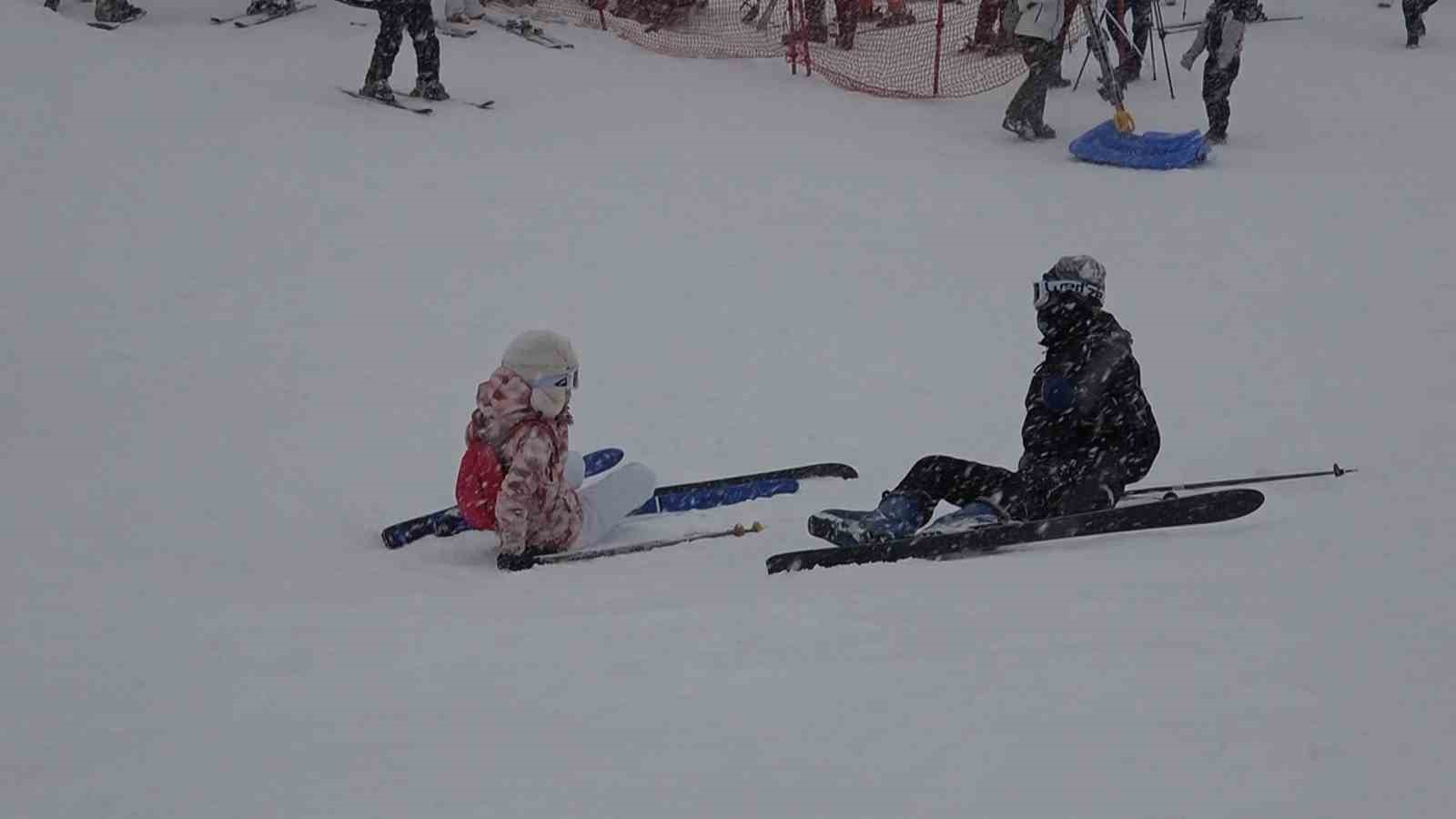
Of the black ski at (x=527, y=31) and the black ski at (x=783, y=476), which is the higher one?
the black ski at (x=527, y=31)

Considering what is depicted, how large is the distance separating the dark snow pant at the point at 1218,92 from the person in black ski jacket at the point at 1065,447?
8.92 meters

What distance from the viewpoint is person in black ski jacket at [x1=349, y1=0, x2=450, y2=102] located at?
11717 millimetres

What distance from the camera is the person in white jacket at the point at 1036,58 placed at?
494 inches

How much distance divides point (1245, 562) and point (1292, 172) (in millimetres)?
8994

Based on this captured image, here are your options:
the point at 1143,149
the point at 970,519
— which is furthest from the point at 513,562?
the point at 1143,149

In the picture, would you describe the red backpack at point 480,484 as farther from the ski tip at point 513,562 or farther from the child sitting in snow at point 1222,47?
the child sitting in snow at point 1222,47

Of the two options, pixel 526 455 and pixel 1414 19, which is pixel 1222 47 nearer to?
pixel 1414 19

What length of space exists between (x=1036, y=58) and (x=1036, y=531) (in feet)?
31.1

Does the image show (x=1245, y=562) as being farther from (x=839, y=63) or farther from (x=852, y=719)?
(x=839, y=63)

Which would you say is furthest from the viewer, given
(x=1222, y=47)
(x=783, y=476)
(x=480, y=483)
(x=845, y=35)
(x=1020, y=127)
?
(x=845, y=35)

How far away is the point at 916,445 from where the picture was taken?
675cm

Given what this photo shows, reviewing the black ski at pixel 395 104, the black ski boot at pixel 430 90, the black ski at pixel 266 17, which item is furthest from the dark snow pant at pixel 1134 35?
the black ski at pixel 266 17

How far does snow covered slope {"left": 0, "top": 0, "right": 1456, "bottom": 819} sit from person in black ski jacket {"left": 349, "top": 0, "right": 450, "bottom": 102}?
0.40 meters

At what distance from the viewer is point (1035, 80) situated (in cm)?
1266
